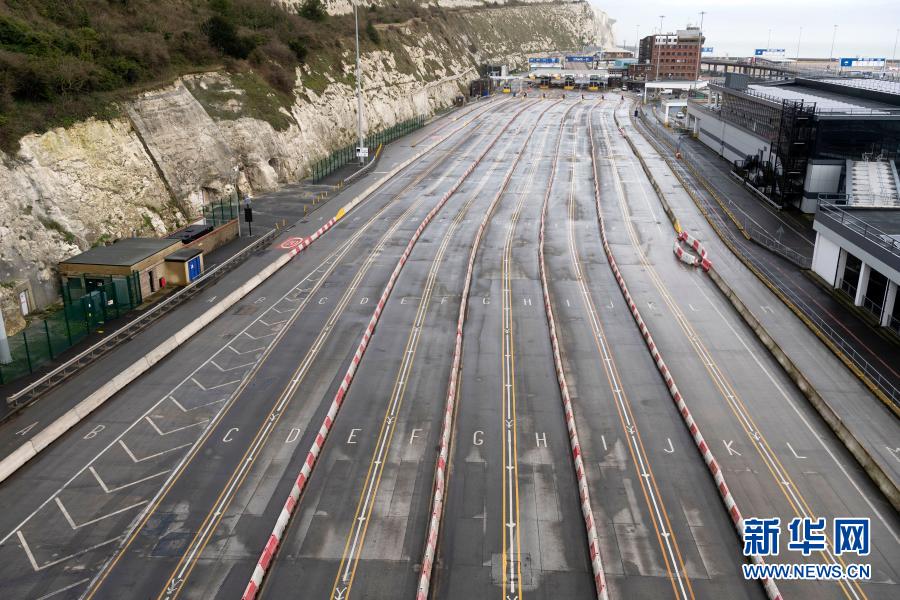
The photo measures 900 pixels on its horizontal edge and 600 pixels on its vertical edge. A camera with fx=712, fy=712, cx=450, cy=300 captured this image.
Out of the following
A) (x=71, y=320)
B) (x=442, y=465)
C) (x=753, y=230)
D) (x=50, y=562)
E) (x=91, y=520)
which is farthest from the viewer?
(x=753, y=230)

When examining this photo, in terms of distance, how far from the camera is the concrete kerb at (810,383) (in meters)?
23.5

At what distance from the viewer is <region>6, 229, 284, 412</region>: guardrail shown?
2794 centimetres

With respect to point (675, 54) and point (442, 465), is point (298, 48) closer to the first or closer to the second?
point (442, 465)

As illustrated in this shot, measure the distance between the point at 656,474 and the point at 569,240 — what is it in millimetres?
28501

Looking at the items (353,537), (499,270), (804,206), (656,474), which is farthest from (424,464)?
(804,206)

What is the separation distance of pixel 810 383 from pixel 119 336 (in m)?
31.0

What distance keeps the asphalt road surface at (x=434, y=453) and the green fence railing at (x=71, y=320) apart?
7.47 feet

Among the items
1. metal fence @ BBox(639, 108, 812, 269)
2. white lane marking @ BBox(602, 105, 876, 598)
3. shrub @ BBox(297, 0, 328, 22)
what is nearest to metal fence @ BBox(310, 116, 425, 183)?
shrub @ BBox(297, 0, 328, 22)

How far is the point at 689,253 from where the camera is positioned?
153ft

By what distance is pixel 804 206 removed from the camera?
5625 centimetres

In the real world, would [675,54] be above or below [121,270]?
above

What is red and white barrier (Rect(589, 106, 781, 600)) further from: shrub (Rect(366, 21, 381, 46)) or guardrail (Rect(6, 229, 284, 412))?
shrub (Rect(366, 21, 381, 46))

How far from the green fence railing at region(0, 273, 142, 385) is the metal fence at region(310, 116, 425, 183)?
105ft

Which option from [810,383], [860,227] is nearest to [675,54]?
[860,227]
